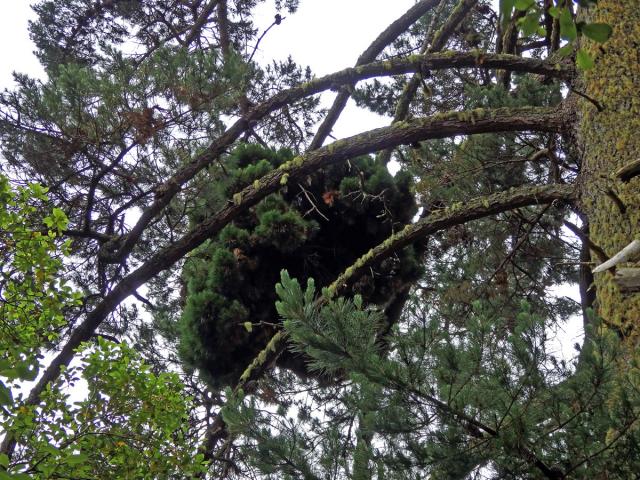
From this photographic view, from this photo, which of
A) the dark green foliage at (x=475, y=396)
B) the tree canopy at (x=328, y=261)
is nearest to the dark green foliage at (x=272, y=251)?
the tree canopy at (x=328, y=261)

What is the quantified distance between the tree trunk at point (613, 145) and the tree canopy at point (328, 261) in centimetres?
1

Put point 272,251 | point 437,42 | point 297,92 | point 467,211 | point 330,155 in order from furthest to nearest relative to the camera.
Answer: point 437,42, point 272,251, point 297,92, point 330,155, point 467,211

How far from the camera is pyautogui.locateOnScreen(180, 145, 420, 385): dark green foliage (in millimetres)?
4770

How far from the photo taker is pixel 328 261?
5.22 m

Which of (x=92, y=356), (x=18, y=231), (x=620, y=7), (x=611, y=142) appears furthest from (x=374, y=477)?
(x=620, y=7)

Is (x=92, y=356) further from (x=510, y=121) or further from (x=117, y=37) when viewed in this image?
(x=117, y=37)

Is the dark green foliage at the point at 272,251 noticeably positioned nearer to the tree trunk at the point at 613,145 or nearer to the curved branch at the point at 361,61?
the curved branch at the point at 361,61

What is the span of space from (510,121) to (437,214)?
585 mm

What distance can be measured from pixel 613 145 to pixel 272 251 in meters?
2.09

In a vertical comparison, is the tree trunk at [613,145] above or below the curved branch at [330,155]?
below

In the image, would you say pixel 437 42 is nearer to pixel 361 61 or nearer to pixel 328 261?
pixel 361 61

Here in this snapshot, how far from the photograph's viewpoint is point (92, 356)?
11.8 feet

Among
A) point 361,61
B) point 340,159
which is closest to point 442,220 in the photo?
point 340,159

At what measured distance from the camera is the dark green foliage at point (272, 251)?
15.6 feet
